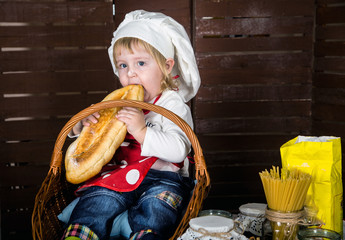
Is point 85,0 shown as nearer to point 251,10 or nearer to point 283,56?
point 251,10

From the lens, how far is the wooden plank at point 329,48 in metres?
2.82

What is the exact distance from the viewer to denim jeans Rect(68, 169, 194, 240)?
4.97 feet

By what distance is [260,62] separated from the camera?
121 inches

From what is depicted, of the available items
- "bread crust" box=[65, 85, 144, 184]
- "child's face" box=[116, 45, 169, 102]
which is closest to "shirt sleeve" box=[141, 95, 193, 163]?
"bread crust" box=[65, 85, 144, 184]

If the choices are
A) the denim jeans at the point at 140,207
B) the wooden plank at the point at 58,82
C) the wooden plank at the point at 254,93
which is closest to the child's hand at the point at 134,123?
the denim jeans at the point at 140,207

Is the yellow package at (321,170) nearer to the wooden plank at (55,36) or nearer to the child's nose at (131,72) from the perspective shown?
the child's nose at (131,72)

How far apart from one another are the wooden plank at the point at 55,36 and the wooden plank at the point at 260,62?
692 mm

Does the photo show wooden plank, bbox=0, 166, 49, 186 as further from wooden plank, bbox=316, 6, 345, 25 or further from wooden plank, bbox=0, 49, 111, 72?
wooden plank, bbox=316, 6, 345, 25

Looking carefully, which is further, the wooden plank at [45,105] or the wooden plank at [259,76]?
the wooden plank at [259,76]

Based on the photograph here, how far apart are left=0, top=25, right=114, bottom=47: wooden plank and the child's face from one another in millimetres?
1128

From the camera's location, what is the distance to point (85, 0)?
2875mm

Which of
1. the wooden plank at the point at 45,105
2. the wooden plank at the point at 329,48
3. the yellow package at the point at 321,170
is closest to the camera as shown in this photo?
the yellow package at the point at 321,170

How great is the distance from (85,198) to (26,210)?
162 centimetres

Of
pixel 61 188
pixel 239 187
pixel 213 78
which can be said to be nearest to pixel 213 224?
pixel 61 188
